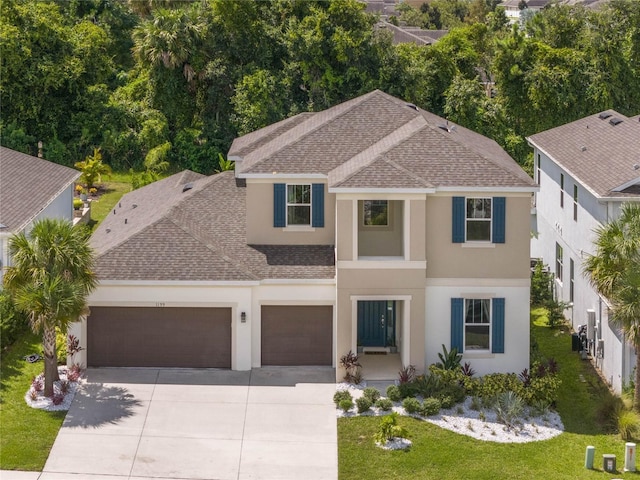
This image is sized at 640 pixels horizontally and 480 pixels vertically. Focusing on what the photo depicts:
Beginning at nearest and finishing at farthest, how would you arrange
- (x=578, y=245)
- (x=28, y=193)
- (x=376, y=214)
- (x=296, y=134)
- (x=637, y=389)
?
1. (x=637, y=389)
2. (x=376, y=214)
3. (x=296, y=134)
4. (x=578, y=245)
5. (x=28, y=193)

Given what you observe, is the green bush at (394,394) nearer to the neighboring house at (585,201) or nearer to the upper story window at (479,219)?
the upper story window at (479,219)

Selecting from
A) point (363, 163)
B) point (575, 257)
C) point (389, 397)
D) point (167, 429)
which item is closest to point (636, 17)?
point (575, 257)

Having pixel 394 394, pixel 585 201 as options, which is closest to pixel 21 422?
pixel 394 394

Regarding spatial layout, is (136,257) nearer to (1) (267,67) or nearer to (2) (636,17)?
(1) (267,67)

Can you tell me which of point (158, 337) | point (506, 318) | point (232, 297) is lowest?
point (158, 337)

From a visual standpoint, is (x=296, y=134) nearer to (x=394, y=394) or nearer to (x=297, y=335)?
(x=297, y=335)

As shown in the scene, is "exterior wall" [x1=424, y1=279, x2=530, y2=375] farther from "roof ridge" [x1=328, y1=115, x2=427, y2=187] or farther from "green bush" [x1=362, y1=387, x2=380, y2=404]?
"roof ridge" [x1=328, y1=115, x2=427, y2=187]

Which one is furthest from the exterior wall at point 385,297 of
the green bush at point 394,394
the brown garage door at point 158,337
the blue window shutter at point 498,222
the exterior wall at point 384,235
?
the brown garage door at point 158,337
